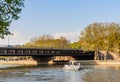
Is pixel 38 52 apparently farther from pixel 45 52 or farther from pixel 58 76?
pixel 58 76

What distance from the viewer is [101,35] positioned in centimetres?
17238

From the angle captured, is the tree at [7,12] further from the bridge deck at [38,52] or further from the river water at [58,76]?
the bridge deck at [38,52]

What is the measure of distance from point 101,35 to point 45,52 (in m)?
26.5

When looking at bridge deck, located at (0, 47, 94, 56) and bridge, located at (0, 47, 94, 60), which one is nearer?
bridge deck, located at (0, 47, 94, 56)

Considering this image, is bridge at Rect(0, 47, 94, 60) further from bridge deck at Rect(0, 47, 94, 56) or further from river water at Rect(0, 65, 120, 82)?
river water at Rect(0, 65, 120, 82)

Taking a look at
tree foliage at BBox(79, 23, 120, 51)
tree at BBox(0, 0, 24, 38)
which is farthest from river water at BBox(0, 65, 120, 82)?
tree foliage at BBox(79, 23, 120, 51)

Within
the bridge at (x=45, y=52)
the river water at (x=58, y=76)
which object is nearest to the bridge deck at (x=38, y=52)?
the bridge at (x=45, y=52)

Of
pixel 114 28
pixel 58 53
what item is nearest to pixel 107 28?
pixel 114 28

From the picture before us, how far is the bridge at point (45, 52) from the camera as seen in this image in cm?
15707

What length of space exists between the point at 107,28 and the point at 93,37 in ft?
24.2

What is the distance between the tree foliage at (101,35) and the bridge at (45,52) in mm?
11922

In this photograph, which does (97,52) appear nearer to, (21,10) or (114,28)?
(114,28)

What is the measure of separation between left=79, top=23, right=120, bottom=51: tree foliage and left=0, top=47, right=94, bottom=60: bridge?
39.1ft

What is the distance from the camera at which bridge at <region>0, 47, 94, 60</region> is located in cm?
15707
